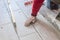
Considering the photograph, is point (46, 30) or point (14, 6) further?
point (14, 6)

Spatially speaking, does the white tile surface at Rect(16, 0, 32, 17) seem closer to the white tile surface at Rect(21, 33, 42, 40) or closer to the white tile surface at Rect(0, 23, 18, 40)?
the white tile surface at Rect(0, 23, 18, 40)

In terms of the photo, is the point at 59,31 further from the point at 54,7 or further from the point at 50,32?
the point at 54,7

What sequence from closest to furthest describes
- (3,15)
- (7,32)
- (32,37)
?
(32,37) → (7,32) → (3,15)

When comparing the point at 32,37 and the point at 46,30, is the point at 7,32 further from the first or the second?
the point at 46,30

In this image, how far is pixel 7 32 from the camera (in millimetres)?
1666

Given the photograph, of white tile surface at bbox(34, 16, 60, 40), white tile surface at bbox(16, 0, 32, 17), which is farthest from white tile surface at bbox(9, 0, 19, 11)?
white tile surface at bbox(34, 16, 60, 40)

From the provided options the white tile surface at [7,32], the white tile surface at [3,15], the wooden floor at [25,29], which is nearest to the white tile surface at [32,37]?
the wooden floor at [25,29]

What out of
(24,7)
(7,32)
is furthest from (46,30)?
(24,7)

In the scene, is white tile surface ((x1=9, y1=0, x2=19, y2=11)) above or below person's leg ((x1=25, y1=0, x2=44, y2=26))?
below

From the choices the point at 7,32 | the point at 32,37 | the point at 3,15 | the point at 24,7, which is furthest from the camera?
the point at 24,7

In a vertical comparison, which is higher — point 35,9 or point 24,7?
point 35,9

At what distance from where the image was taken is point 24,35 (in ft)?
5.22

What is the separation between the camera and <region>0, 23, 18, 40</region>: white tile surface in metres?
1.59

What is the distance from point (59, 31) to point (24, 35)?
1.44 ft
